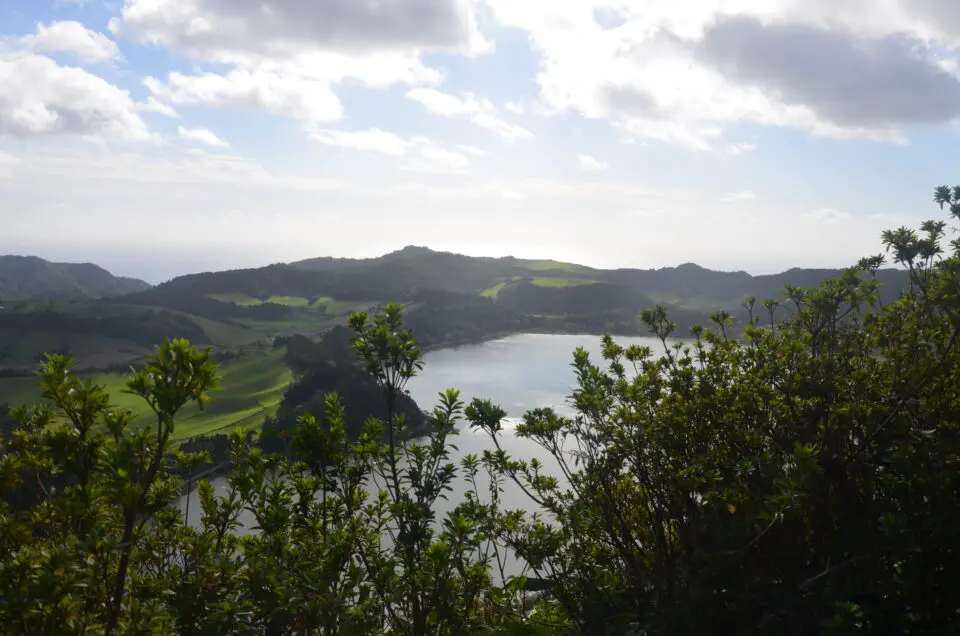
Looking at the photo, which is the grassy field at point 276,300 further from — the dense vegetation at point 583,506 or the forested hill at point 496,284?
the dense vegetation at point 583,506

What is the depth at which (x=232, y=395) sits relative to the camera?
70812 mm

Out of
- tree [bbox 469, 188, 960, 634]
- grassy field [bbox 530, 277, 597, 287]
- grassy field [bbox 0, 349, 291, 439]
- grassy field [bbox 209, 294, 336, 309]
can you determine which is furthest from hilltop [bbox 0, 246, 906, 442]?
tree [bbox 469, 188, 960, 634]

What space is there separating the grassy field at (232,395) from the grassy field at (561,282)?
78.2 m

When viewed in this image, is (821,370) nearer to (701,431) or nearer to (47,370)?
(701,431)

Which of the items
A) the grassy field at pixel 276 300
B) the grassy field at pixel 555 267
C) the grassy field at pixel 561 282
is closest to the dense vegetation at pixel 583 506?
the grassy field at pixel 561 282

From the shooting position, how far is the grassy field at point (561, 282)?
144725 mm

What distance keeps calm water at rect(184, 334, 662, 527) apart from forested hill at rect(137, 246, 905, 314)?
102ft

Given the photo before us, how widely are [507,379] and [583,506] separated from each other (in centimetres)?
→ 6094

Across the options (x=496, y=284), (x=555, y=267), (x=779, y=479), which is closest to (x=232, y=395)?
(x=779, y=479)

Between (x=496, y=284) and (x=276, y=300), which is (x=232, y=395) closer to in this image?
(x=276, y=300)

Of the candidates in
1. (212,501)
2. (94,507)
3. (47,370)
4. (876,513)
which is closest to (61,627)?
(94,507)

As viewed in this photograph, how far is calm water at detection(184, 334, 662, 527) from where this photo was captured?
40969 millimetres

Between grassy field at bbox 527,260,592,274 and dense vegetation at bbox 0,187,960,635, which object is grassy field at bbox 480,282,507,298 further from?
dense vegetation at bbox 0,187,960,635

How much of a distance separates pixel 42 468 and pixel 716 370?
5.21 metres
